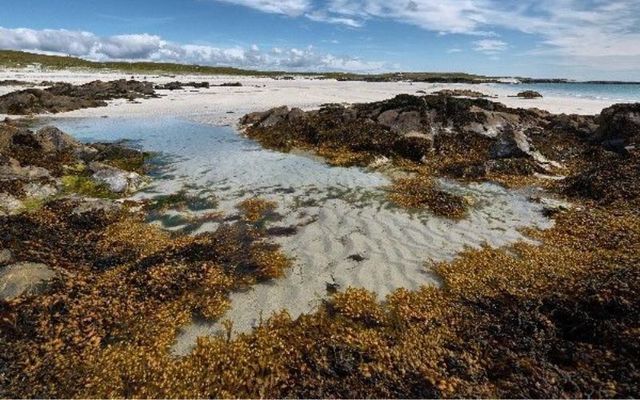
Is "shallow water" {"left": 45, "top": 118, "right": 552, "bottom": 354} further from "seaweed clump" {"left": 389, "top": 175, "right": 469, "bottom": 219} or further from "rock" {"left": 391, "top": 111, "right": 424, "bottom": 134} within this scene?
"rock" {"left": 391, "top": 111, "right": 424, "bottom": 134}

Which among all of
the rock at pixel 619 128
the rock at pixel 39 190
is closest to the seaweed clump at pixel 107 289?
the rock at pixel 39 190

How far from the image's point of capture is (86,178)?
A: 17.7 meters

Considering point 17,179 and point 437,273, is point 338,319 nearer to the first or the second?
point 437,273

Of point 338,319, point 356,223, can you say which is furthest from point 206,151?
point 338,319

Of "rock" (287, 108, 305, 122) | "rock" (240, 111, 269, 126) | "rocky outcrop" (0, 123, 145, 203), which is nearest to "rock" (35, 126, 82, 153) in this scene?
"rocky outcrop" (0, 123, 145, 203)

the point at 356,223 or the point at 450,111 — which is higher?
the point at 450,111

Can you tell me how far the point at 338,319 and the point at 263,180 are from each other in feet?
34.6

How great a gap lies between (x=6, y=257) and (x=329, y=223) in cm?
893

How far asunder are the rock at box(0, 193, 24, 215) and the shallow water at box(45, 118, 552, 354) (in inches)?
160

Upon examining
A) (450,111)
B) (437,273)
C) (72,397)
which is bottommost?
(72,397)

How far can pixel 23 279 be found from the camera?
9.43m

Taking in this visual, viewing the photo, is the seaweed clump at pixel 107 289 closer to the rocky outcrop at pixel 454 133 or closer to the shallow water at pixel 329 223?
the shallow water at pixel 329 223

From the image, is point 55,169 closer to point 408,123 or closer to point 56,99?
point 408,123

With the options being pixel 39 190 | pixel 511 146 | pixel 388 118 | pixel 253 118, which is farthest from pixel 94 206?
pixel 253 118
